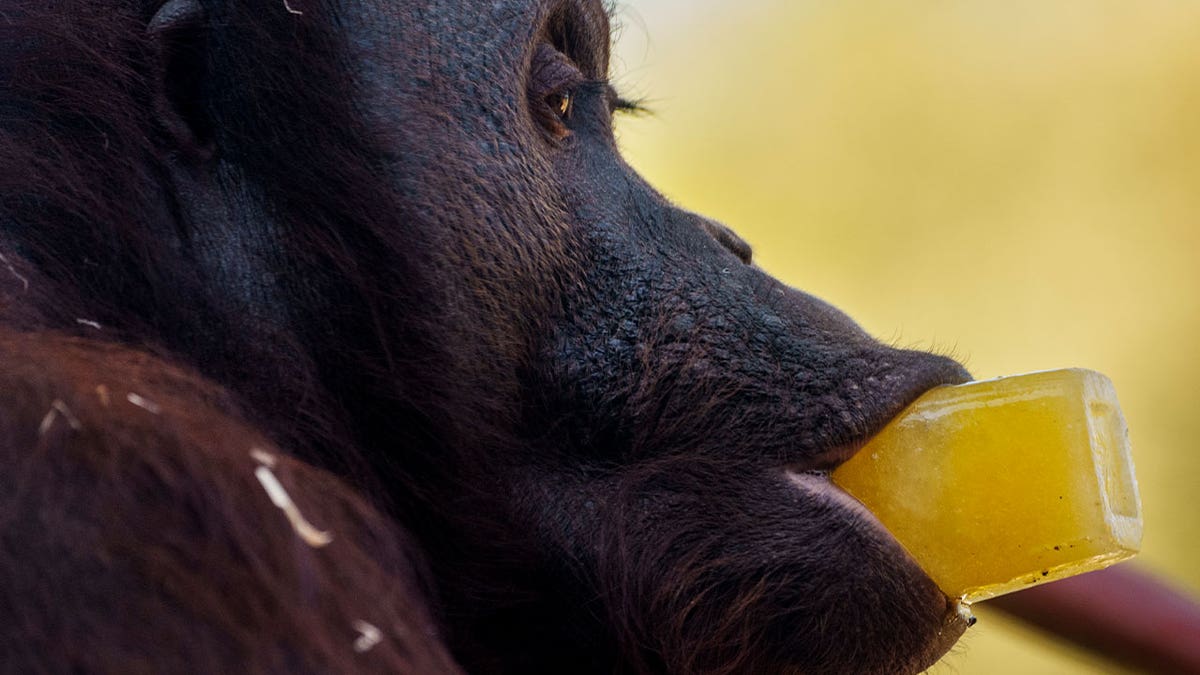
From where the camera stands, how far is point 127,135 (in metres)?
1.23

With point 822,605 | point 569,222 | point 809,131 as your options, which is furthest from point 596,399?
point 809,131

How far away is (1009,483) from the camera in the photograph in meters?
1.28

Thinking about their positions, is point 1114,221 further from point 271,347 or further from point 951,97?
point 271,347

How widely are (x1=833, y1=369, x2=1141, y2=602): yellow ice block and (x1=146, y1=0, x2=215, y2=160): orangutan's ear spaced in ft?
2.42

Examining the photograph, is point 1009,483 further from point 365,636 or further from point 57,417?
point 57,417

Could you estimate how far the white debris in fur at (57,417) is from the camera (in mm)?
874

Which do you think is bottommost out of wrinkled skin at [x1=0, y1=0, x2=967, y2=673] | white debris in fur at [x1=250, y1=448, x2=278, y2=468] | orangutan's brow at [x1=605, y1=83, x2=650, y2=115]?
white debris in fur at [x1=250, y1=448, x2=278, y2=468]

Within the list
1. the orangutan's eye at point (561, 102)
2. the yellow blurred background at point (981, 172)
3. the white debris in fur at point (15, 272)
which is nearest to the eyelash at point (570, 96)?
the orangutan's eye at point (561, 102)

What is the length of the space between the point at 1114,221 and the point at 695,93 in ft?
5.38

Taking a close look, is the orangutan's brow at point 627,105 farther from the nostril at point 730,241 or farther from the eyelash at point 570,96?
the nostril at point 730,241

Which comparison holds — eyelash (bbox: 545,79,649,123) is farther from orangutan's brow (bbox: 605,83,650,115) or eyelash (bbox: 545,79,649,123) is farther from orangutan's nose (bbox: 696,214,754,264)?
Answer: orangutan's nose (bbox: 696,214,754,264)

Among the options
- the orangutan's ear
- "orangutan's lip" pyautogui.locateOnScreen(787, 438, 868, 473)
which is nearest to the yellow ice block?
"orangutan's lip" pyautogui.locateOnScreen(787, 438, 868, 473)

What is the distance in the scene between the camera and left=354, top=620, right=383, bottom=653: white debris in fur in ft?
2.74

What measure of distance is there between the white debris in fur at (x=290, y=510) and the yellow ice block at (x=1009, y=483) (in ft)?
2.07
